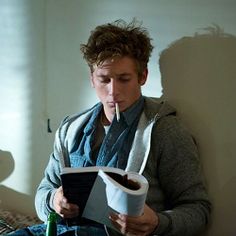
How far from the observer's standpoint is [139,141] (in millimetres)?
1320

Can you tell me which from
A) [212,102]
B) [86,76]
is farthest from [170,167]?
[86,76]

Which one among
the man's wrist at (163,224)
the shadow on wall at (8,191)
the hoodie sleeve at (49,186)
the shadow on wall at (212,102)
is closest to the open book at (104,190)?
the man's wrist at (163,224)

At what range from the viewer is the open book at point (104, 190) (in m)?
1.01

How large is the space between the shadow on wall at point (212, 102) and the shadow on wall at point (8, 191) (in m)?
0.85

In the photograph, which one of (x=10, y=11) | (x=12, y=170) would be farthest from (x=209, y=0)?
(x=12, y=170)

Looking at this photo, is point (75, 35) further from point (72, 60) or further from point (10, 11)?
point (10, 11)

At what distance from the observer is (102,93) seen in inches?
53.8

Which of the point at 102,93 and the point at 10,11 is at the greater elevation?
the point at 10,11

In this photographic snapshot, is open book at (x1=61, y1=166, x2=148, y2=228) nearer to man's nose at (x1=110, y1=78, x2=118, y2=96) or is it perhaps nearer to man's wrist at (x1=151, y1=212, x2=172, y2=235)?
man's wrist at (x1=151, y1=212, x2=172, y2=235)

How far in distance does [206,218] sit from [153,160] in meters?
0.24

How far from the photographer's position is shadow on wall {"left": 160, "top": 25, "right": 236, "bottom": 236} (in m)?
1.31

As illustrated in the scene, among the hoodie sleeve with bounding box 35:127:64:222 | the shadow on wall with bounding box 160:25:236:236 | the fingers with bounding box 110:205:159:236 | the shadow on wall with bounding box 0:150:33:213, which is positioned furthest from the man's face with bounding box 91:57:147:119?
the shadow on wall with bounding box 0:150:33:213

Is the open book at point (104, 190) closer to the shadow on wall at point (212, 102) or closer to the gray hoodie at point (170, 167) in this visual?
the gray hoodie at point (170, 167)

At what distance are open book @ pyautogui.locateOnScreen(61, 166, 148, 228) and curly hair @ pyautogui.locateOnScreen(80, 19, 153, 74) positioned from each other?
0.39m
